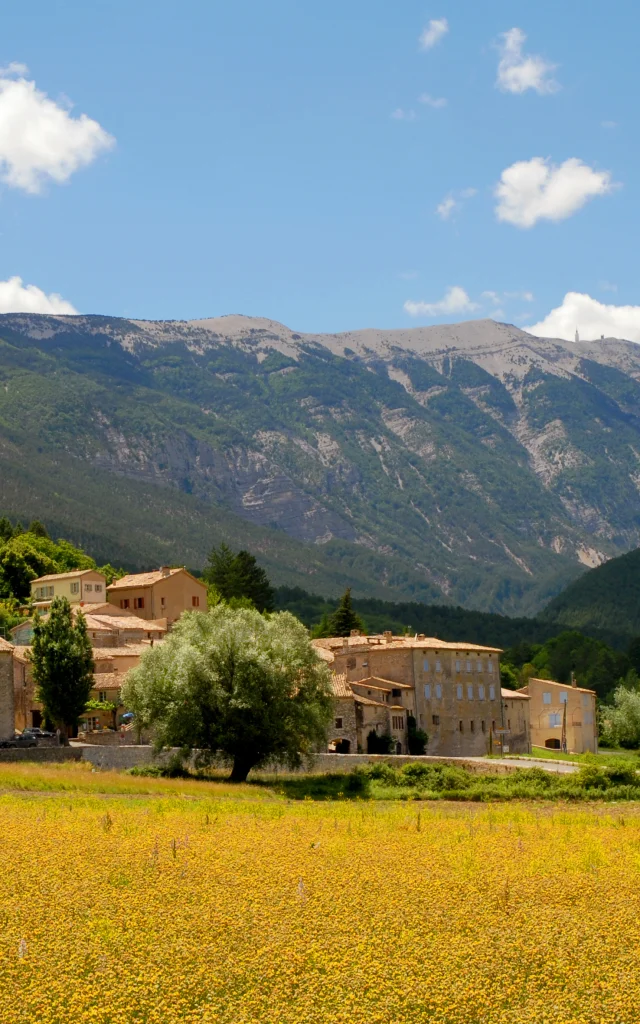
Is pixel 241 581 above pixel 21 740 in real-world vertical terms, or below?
above

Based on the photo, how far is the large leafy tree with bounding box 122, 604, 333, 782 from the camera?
6569 cm

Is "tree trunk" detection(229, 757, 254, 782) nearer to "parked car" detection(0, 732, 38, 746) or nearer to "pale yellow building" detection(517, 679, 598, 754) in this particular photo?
"parked car" detection(0, 732, 38, 746)

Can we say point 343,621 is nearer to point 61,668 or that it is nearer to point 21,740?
point 61,668

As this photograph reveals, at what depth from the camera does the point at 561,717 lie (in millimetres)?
115188

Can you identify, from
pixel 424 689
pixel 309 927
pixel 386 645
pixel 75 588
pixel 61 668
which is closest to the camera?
pixel 309 927

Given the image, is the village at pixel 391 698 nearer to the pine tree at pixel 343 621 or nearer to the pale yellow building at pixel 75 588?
the pale yellow building at pixel 75 588

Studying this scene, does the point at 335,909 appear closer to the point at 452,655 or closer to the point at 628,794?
the point at 628,794

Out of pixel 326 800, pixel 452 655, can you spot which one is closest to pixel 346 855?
pixel 326 800

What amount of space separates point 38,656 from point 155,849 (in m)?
50.4

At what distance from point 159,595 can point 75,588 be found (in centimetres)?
831

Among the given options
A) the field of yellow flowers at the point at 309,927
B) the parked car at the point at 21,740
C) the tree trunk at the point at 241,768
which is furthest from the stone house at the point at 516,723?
the field of yellow flowers at the point at 309,927

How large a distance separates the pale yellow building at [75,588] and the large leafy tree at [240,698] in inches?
2313

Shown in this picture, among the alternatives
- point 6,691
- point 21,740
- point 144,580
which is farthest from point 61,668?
point 144,580

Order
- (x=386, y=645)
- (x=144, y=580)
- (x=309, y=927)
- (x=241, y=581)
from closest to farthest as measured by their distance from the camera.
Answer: (x=309, y=927) → (x=386, y=645) → (x=144, y=580) → (x=241, y=581)
